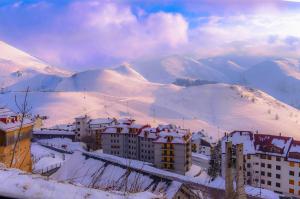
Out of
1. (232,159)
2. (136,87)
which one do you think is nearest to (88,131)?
(232,159)

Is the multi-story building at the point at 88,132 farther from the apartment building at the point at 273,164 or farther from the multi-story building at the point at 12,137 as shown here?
the multi-story building at the point at 12,137

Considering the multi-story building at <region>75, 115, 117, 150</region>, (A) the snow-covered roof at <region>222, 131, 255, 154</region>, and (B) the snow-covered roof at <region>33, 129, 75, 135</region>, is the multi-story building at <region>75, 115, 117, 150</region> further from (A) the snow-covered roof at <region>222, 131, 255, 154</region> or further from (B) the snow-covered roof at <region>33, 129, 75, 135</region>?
(A) the snow-covered roof at <region>222, 131, 255, 154</region>

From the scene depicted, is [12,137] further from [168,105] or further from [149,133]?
[168,105]

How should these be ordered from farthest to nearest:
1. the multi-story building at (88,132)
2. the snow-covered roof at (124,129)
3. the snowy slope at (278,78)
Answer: the snowy slope at (278,78), the multi-story building at (88,132), the snow-covered roof at (124,129)

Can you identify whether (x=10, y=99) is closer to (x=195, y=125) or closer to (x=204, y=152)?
(x=195, y=125)

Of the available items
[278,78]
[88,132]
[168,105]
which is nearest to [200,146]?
[88,132]

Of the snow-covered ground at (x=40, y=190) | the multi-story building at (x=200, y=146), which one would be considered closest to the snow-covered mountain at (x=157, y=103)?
the multi-story building at (x=200, y=146)

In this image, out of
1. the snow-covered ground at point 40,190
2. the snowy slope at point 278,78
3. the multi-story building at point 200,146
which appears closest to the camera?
the snow-covered ground at point 40,190

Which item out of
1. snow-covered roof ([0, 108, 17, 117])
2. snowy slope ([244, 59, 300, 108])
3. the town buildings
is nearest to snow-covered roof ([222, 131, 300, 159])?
snow-covered roof ([0, 108, 17, 117])
